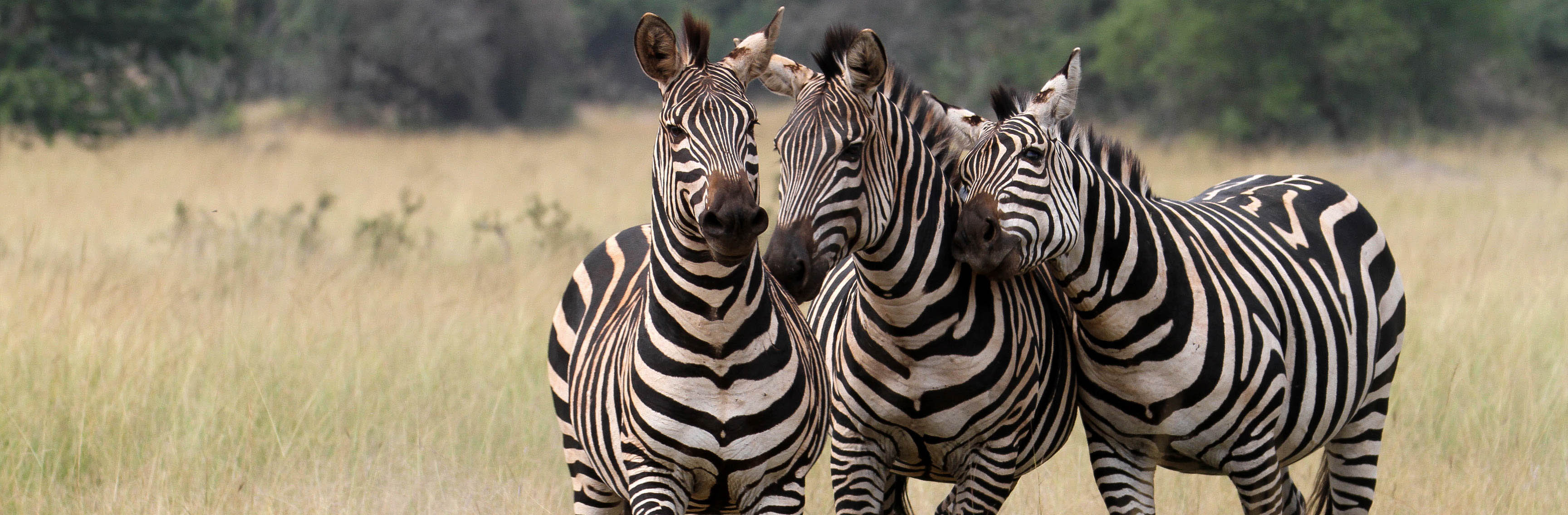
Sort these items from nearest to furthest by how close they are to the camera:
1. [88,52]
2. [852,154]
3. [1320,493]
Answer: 1. [852,154]
2. [1320,493]
3. [88,52]

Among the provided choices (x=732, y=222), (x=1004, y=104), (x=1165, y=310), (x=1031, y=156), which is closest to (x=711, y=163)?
(x=732, y=222)

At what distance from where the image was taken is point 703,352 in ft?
9.33

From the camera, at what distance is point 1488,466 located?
5.09 meters

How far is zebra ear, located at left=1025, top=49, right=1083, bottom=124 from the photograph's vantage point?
3.34m

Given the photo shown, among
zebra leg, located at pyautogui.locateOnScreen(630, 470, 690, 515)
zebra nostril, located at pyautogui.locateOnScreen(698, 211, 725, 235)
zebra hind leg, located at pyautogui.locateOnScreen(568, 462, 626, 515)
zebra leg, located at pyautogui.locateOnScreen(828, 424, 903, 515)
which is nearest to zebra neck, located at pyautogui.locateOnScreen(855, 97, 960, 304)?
zebra leg, located at pyautogui.locateOnScreen(828, 424, 903, 515)

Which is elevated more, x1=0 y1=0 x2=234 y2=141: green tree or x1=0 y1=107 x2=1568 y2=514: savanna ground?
x1=0 y1=0 x2=234 y2=141: green tree

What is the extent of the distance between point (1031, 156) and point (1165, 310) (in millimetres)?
589

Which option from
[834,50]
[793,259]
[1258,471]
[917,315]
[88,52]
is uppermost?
[88,52]

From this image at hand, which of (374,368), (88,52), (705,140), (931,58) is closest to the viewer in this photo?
(705,140)

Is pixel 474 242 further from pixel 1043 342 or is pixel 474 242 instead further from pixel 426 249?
pixel 1043 342

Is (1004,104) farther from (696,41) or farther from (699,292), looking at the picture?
(699,292)

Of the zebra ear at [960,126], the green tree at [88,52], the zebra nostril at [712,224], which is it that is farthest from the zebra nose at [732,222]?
the green tree at [88,52]

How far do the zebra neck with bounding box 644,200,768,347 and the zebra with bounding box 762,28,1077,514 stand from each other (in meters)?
0.12

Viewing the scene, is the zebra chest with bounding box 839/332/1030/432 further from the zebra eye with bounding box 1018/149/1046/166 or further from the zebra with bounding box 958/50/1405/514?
the zebra eye with bounding box 1018/149/1046/166
